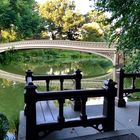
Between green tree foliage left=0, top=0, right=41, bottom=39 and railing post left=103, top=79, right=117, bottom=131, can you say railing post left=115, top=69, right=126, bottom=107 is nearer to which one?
railing post left=103, top=79, right=117, bottom=131

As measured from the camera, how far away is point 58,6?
34.2 meters

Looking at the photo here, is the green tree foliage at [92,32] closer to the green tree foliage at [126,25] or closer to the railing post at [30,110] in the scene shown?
the green tree foliage at [126,25]

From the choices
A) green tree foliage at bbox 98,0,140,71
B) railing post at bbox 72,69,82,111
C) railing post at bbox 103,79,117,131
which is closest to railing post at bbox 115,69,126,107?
railing post at bbox 72,69,82,111

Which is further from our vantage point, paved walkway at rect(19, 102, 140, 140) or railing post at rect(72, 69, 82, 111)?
railing post at rect(72, 69, 82, 111)

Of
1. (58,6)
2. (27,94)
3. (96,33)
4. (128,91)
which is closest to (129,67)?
(27,94)

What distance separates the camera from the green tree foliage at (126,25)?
3363mm

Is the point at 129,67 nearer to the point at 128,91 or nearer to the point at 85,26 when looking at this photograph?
the point at 128,91

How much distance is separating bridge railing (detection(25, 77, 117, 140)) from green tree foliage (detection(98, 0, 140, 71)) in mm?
542

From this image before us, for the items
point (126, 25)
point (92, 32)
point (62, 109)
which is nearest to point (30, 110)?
point (62, 109)

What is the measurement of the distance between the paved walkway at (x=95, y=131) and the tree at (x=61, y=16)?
2811 cm

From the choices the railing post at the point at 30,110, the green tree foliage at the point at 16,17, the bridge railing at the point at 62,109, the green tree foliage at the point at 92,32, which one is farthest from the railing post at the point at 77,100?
the green tree foliage at the point at 92,32

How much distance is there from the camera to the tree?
3331 cm

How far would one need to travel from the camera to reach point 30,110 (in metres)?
3.70

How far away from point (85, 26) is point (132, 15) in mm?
30206
